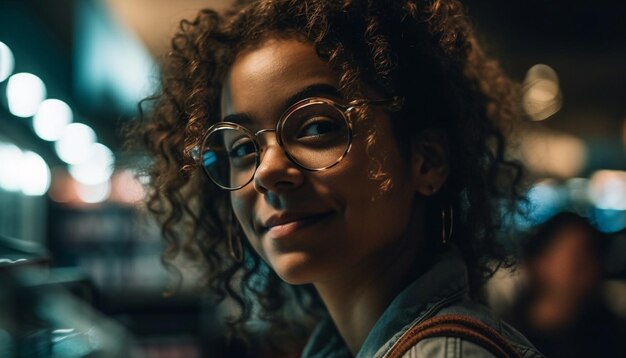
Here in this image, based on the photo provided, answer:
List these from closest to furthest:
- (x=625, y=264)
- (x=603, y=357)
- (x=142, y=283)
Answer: (x=603, y=357) < (x=625, y=264) < (x=142, y=283)

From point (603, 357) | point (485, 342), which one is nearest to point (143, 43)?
point (603, 357)

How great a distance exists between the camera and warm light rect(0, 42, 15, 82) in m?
2.40

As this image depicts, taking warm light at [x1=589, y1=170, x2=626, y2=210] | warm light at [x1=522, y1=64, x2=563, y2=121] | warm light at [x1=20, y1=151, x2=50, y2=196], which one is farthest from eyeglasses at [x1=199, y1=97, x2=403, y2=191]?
warm light at [x1=589, y1=170, x2=626, y2=210]

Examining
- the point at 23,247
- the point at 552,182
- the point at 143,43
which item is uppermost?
the point at 143,43

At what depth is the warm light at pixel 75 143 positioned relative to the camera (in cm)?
400

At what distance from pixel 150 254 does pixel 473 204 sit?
4.82 meters

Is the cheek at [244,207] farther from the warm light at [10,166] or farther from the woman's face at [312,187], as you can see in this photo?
the warm light at [10,166]

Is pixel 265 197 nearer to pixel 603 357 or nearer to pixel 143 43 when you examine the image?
pixel 603 357

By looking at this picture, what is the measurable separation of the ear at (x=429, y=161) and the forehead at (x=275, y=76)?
191mm

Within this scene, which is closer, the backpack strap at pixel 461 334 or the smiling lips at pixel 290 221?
the backpack strap at pixel 461 334

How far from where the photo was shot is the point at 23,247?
1.42m

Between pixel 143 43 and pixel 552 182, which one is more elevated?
pixel 143 43

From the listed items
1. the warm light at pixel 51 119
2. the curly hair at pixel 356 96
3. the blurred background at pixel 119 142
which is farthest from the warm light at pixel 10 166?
the curly hair at pixel 356 96

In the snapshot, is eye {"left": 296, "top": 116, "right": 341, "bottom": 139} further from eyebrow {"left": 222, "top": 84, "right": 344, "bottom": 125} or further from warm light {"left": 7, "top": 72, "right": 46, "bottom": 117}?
warm light {"left": 7, "top": 72, "right": 46, "bottom": 117}
